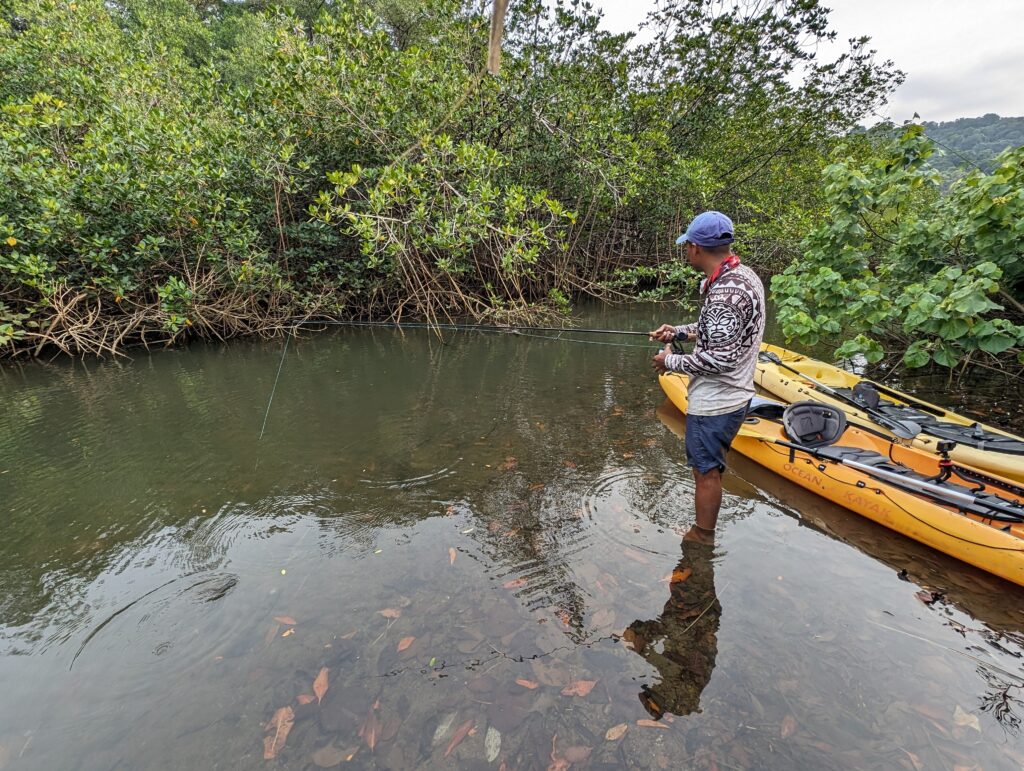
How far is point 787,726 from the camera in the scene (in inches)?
92.8

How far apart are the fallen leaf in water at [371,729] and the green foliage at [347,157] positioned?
272 inches

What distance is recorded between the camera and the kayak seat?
4855 millimetres

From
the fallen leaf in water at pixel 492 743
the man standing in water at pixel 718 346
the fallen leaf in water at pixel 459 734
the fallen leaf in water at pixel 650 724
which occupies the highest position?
the man standing in water at pixel 718 346

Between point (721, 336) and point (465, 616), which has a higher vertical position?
point (721, 336)

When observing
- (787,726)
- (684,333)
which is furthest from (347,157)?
(787,726)

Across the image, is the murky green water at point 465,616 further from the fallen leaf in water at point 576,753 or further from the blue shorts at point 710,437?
the blue shorts at point 710,437

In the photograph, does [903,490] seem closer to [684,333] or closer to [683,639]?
[684,333]

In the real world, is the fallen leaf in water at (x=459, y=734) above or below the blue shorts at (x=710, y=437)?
below

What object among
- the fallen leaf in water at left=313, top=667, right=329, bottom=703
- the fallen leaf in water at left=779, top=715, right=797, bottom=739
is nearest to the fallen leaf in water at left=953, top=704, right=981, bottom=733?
the fallen leaf in water at left=779, top=715, right=797, bottom=739

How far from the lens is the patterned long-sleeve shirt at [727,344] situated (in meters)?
2.86

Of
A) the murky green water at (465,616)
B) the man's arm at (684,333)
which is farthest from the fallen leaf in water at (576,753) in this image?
the man's arm at (684,333)

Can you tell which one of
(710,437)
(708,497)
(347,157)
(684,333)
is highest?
(347,157)

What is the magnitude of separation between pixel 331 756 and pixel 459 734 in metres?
0.58

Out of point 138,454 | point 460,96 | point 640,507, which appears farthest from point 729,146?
point 138,454
